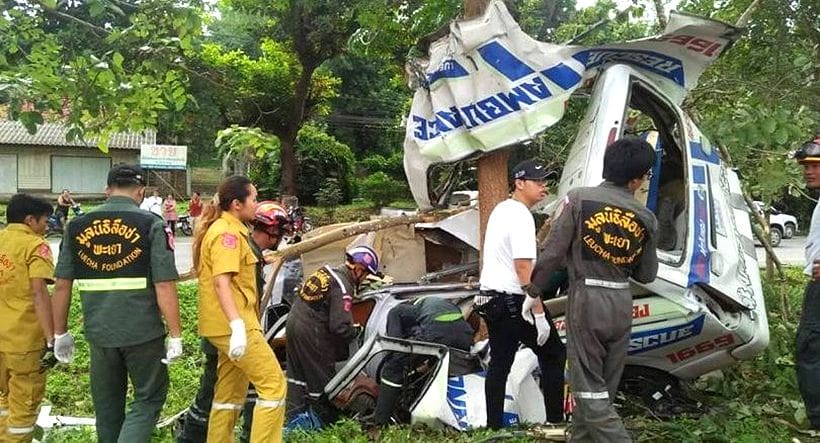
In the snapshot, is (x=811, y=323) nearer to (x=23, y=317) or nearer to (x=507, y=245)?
(x=507, y=245)

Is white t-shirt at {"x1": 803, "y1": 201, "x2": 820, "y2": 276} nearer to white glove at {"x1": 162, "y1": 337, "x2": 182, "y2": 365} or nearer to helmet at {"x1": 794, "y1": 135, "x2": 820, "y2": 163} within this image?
helmet at {"x1": 794, "y1": 135, "x2": 820, "y2": 163}

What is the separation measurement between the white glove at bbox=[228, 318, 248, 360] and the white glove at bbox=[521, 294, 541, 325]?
148 centimetres

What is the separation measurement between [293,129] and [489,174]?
1650 centimetres

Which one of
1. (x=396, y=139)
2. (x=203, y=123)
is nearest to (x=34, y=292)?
(x=203, y=123)

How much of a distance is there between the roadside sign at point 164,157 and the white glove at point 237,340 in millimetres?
22315

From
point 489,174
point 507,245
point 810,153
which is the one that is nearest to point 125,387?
point 507,245

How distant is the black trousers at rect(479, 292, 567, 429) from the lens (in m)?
→ 4.19

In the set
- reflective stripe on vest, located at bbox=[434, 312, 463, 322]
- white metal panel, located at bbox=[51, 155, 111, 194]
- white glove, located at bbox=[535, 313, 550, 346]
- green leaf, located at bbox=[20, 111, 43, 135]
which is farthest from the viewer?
white metal panel, located at bbox=[51, 155, 111, 194]

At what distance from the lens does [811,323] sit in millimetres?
4191

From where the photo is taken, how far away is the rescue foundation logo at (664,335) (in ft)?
14.1

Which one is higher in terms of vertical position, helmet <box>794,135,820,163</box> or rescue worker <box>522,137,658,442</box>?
helmet <box>794,135,820,163</box>

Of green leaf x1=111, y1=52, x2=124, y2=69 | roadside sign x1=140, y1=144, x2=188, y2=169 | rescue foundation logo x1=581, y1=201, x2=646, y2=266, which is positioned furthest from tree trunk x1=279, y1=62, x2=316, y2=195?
rescue foundation logo x1=581, y1=201, x2=646, y2=266

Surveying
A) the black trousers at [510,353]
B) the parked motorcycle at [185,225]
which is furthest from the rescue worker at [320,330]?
the parked motorcycle at [185,225]

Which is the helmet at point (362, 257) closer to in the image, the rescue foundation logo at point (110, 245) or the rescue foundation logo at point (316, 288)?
the rescue foundation logo at point (316, 288)
